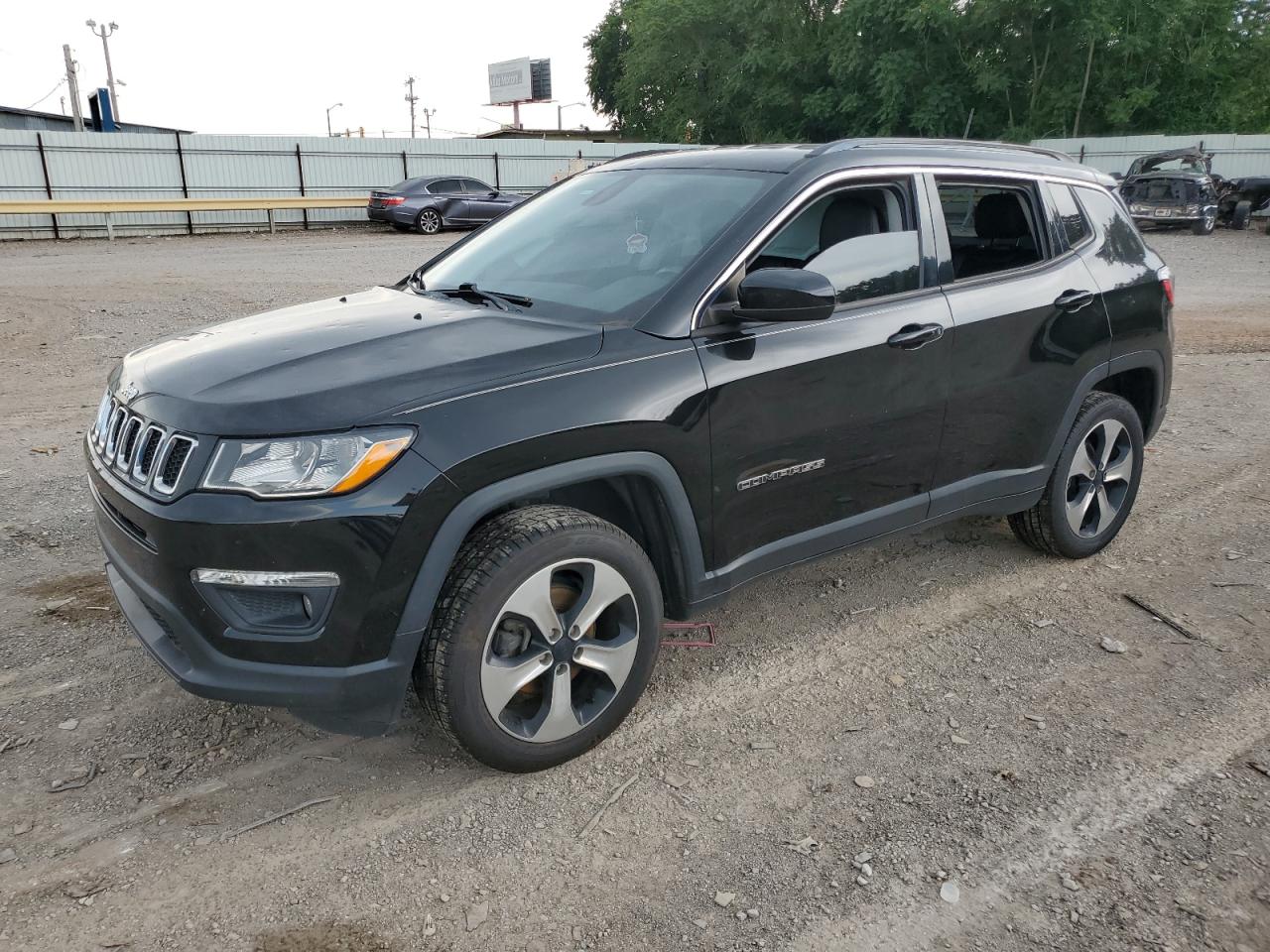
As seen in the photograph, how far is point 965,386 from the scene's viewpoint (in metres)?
3.74

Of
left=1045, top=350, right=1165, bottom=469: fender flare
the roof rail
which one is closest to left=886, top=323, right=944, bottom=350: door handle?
the roof rail

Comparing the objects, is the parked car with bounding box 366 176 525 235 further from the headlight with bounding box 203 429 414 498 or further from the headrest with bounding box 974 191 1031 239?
the headlight with bounding box 203 429 414 498

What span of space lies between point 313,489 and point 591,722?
1.10 meters

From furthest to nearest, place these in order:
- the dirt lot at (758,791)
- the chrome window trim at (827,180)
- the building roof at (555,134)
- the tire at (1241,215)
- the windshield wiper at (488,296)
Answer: the building roof at (555,134) → the tire at (1241,215) → the windshield wiper at (488,296) → the chrome window trim at (827,180) → the dirt lot at (758,791)

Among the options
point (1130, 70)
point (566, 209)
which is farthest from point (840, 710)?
point (1130, 70)

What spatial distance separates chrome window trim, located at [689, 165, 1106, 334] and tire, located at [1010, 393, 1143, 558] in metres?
0.77

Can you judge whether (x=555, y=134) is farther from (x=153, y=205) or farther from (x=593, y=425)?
(x=593, y=425)

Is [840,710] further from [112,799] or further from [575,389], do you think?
[112,799]

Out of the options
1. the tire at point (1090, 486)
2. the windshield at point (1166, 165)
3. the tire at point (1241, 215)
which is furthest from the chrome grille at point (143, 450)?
the tire at point (1241, 215)

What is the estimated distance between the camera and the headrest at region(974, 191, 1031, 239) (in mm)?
4070

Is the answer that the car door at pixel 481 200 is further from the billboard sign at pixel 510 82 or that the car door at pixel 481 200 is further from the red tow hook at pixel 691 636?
the billboard sign at pixel 510 82

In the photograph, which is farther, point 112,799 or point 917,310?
point 917,310

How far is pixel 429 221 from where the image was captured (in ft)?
78.2

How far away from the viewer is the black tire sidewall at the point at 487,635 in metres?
2.66
